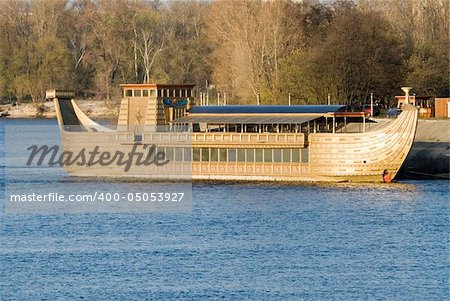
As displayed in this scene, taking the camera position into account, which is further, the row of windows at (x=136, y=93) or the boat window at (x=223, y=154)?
the row of windows at (x=136, y=93)

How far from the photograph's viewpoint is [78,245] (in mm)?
59781

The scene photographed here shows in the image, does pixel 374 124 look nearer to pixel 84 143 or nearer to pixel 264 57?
pixel 84 143

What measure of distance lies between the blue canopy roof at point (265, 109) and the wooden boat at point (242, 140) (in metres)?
0.06

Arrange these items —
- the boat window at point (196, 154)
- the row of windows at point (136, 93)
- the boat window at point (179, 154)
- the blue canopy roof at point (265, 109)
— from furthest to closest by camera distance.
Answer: the row of windows at point (136, 93) → the boat window at point (179, 154) → the boat window at point (196, 154) → the blue canopy roof at point (265, 109)

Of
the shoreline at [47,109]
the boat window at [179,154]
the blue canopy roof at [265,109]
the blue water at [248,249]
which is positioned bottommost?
the shoreline at [47,109]

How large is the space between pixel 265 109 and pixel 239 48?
40.7 metres

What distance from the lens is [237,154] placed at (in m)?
81.8

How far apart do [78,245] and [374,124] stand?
35803 mm

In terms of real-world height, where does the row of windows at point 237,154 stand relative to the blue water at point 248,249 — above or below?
above

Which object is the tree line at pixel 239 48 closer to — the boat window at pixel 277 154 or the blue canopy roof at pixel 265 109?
the blue canopy roof at pixel 265 109

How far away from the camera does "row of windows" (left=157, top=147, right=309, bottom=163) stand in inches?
3177

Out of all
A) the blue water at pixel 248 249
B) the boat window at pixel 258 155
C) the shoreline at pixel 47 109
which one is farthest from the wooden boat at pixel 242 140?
the shoreline at pixel 47 109

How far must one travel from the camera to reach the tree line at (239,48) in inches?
4587

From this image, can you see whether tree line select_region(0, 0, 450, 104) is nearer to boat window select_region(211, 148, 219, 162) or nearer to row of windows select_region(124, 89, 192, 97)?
row of windows select_region(124, 89, 192, 97)
